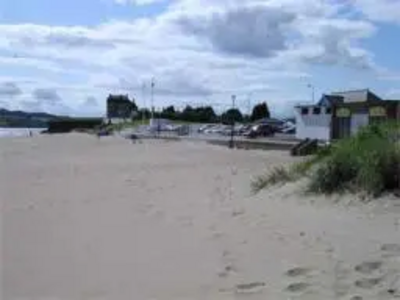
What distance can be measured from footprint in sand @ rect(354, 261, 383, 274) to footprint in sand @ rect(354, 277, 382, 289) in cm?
27

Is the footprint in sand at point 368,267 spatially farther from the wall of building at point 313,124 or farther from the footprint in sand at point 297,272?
the wall of building at point 313,124

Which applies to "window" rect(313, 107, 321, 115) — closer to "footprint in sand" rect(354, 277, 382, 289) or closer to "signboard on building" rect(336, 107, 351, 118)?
"signboard on building" rect(336, 107, 351, 118)

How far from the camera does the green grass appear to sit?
36.0 feet

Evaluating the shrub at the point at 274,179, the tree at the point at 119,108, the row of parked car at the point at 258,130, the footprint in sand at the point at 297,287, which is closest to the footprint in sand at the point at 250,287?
the footprint in sand at the point at 297,287

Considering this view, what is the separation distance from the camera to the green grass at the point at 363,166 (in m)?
11.0

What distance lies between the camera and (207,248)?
896cm

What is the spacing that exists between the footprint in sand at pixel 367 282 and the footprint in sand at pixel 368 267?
0.88 feet

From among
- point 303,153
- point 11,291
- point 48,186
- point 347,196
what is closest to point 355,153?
point 347,196

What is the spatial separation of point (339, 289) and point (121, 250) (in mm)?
3534

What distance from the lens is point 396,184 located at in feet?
35.8

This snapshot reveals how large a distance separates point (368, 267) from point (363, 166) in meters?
4.51

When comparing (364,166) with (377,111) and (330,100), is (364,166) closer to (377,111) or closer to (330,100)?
(377,111)

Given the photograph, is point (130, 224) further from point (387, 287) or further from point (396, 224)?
point (387, 287)

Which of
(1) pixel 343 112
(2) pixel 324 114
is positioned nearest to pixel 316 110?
(2) pixel 324 114
